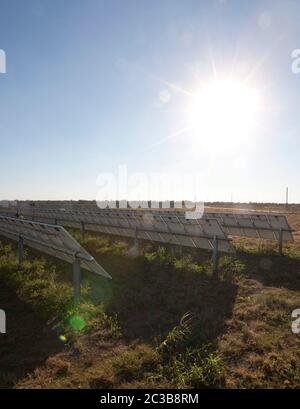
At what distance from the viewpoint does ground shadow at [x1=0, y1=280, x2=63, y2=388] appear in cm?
504

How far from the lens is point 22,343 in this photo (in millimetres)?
6012

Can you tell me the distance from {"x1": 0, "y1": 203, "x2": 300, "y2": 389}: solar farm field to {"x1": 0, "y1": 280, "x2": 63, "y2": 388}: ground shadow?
0.02 meters

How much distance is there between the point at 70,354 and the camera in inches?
217

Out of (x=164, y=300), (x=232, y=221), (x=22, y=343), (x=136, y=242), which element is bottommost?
(x=22, y=343)

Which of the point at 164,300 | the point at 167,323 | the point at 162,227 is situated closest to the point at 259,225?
the point at 162,227

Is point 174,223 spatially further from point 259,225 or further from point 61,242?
point 61,242

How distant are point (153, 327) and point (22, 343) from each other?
2.44m

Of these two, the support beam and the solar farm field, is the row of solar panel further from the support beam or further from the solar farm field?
the solar farm field

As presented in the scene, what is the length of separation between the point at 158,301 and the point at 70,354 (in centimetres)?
294

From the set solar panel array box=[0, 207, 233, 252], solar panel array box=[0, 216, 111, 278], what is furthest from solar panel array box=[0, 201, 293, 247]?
solar panel array box=[0, 216, 111, 278]

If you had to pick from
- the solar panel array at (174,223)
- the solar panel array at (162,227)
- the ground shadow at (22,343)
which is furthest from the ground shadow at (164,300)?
the solar panel array at (174,223)

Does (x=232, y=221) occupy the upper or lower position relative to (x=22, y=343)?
upper
